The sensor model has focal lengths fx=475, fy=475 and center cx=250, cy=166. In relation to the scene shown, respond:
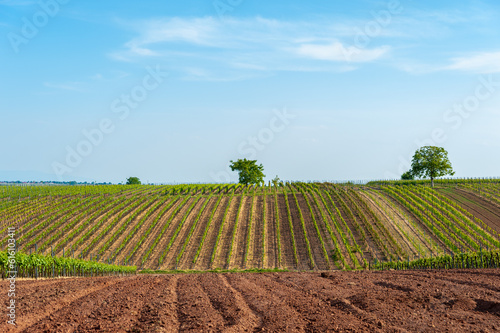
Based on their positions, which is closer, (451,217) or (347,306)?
(347,306)

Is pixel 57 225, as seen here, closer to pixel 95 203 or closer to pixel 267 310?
pixel 95 203

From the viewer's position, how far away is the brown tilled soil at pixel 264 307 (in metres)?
13.4

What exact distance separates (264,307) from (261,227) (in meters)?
40.9

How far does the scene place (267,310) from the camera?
1581 centimetres

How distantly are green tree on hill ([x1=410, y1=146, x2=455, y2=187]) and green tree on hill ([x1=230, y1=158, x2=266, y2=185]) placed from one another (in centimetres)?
3851

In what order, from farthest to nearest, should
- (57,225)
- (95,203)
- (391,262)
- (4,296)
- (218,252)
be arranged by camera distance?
1. (95,203)
2. (57,225)
3. (218,252)
4. (391,262)
5. (4,296)

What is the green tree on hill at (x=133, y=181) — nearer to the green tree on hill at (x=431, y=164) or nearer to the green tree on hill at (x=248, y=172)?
the green tree on hill at (x=248, y=172)

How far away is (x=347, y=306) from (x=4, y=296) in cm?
1333

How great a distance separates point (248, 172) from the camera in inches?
4564

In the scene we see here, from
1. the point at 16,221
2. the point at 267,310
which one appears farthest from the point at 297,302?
the point at 16,221

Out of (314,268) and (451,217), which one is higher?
(451,217)

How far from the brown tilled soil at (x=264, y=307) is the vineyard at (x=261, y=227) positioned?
66.6 feet

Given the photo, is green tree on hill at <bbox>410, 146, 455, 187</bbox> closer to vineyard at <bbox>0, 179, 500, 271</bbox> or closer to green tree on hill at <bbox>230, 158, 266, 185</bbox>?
vineyard at <bbox>0, 179, 500, 271</bbox>

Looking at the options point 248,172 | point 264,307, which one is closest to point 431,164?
point 248,172
